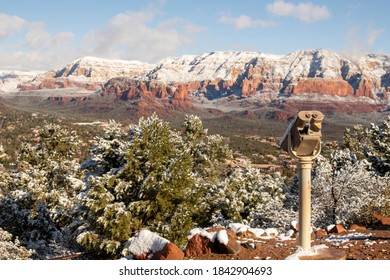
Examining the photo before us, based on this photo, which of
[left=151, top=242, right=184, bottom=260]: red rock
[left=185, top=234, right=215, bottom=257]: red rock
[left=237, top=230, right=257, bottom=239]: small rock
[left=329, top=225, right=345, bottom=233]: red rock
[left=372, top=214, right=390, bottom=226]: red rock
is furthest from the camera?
[left=372, top=214, right=390, bottom=226]: red rock

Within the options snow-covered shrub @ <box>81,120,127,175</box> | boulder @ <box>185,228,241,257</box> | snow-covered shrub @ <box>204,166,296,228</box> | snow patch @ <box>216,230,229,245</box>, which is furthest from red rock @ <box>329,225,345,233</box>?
snow-covered shrub @ <box>81,120,127,175</box>

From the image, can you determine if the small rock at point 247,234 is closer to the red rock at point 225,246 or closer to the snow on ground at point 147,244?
the red rock at point 225,246

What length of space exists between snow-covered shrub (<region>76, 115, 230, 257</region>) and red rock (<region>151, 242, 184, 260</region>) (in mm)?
7454

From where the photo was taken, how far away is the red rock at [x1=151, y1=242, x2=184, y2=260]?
823 centimetres

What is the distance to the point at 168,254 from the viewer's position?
8.29 m

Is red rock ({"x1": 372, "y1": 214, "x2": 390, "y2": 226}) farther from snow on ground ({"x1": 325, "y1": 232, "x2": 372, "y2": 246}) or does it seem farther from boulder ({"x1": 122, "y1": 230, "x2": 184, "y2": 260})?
boulder ({"x1": 122, "y1": 230, "x2": 184, "y2": 260})

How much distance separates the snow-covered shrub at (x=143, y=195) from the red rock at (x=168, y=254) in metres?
7.45

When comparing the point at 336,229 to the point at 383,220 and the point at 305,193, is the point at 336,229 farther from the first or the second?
the point at 305,193

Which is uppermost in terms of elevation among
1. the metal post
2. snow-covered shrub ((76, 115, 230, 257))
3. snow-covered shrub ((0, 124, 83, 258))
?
the metal post

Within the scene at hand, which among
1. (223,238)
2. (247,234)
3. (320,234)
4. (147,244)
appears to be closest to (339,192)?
(320,234)

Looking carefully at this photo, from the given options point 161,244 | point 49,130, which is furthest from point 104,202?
point 49,130

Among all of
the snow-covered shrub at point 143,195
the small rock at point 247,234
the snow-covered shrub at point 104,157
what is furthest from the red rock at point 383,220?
the snow-covered shrub at point 104,157
